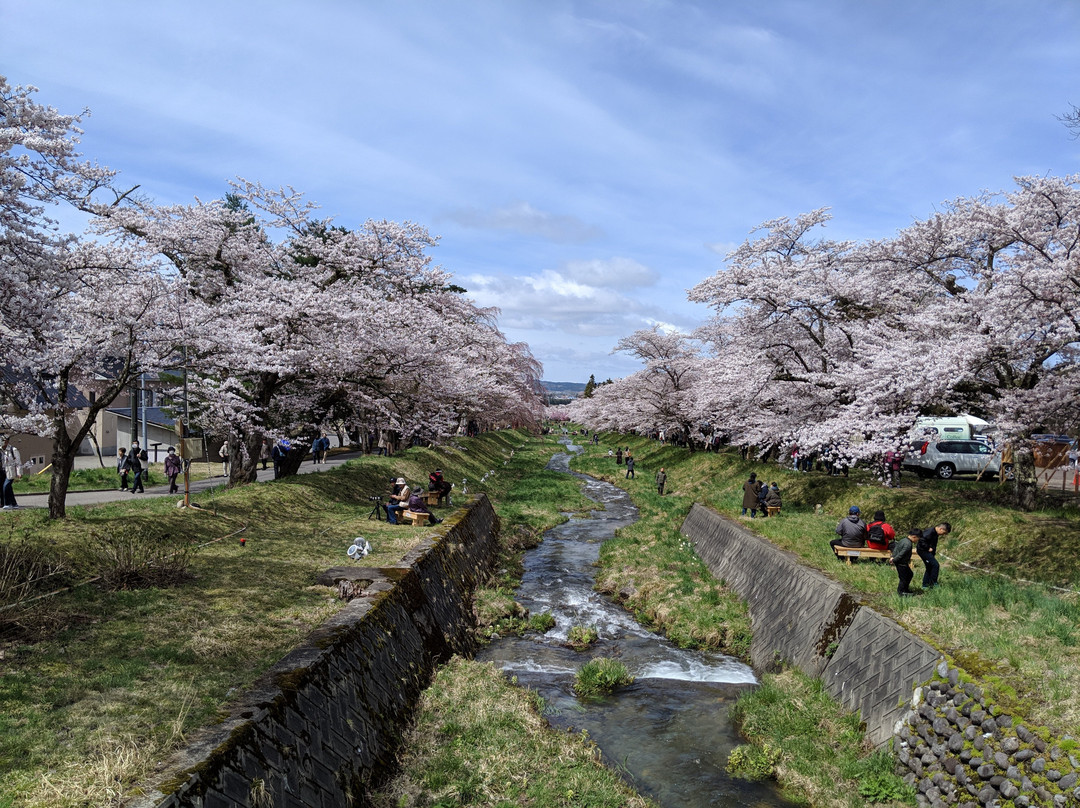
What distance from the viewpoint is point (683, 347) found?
1903 inches

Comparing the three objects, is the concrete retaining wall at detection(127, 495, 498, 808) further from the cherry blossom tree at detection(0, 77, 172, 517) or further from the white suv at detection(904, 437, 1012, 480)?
the white suv at detection(904, 437, 1012, 480)

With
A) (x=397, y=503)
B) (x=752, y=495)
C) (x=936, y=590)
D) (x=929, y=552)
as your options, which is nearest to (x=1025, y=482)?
(x=752, y=495)

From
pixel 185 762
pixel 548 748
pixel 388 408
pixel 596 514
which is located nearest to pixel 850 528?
pixel 548 748

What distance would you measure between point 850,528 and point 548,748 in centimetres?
910

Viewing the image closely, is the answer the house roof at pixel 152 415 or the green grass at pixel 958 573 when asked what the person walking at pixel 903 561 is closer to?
the green grass at pixel 958 573

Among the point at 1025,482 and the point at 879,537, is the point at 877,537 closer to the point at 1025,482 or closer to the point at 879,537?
the point at 879,537

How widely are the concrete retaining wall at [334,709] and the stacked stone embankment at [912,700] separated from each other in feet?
22.5

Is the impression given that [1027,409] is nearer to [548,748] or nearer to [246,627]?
[548,748]

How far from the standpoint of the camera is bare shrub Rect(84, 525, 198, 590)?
1048 cm

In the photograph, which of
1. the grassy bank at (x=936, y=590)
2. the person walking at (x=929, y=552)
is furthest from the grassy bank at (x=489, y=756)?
the person walking at (x=929, y=552)

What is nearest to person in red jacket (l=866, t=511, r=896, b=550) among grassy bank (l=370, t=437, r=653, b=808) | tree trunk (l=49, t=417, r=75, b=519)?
grassy bank (l=370, t=437, r=653, b=808)

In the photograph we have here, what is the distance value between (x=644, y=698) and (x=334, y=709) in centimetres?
633

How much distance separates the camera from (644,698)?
12.1 meters

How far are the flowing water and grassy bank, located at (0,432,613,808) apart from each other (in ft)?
13.1
